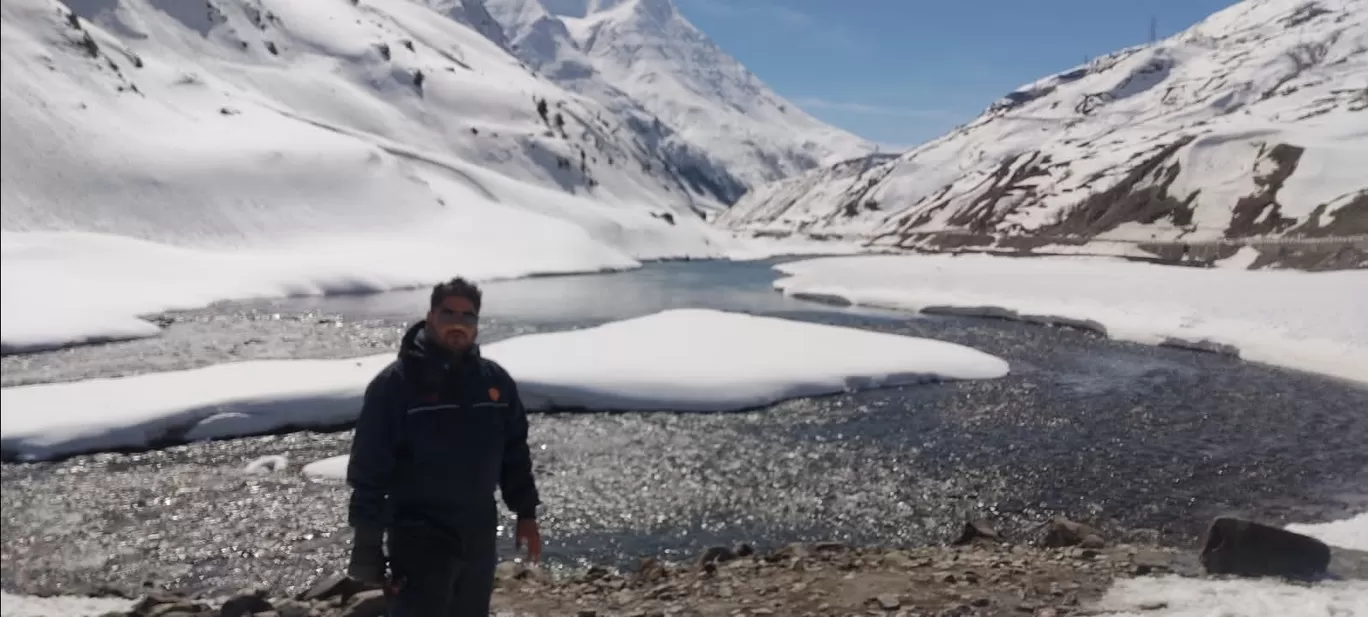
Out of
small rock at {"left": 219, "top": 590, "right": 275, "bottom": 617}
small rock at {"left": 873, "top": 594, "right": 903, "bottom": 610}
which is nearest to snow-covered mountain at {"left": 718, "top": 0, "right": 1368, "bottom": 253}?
small rock at {"left": 873, "top": 594, "right": 903, "bottom": 610}

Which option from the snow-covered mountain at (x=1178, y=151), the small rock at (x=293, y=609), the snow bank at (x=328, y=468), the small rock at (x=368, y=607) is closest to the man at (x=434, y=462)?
the small rock at (x=368, y=607)

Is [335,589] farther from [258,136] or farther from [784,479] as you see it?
[258,136]

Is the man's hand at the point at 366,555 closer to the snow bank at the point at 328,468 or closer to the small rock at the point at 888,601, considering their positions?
the small rock at the point at 888,601

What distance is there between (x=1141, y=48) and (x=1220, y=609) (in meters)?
206

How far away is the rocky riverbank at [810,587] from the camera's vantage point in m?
10.8

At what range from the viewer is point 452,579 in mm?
6258

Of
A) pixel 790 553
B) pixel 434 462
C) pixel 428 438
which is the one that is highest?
pixel 428 438

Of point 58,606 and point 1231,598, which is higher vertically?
point 1231,598

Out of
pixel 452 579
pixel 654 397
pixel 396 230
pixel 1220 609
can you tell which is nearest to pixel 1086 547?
pixel 1220 609

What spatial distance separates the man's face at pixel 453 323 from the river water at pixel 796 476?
9.98 metres

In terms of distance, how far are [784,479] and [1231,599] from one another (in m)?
10.7

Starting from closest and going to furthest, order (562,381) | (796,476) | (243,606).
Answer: (243,606)
(796,476)
(562,381)

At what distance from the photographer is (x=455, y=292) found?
5.98 metres

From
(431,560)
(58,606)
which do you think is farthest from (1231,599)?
(58,606)
